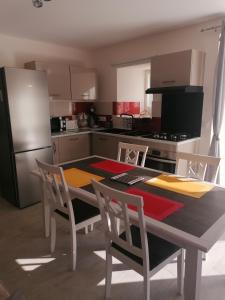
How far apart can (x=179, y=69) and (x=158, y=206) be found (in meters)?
2.05

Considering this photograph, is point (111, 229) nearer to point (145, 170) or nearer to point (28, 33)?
point (145, 170)

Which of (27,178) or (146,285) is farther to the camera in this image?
(27,178)

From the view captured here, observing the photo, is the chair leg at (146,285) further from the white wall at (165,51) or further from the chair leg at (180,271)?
the white wall at (165,51)

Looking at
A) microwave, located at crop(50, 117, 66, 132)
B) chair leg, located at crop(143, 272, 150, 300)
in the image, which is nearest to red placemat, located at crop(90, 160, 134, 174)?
chair leg, located at crop(143, 272, 150, 300)

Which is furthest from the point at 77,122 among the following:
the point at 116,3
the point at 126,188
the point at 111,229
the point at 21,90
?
the point at 111,229

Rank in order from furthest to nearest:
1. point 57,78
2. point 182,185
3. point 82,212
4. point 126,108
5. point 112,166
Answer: point 126,108, point 57,78, point 112,166, point 82,212, point 182,185

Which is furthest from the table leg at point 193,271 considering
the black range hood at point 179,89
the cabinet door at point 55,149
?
the cabinet door at point 55,149

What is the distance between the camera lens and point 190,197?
60.1 inches

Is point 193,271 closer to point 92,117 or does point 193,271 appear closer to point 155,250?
point 155,250

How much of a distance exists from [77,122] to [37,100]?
1376 mm

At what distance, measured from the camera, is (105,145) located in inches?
146

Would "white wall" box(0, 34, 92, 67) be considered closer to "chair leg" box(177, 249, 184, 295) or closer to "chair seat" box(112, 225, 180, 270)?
"chair seat" box(112, 225, 180, 270)

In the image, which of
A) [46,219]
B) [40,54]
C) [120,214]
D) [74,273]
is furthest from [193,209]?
[40,54]

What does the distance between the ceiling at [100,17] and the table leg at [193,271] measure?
2.28m
